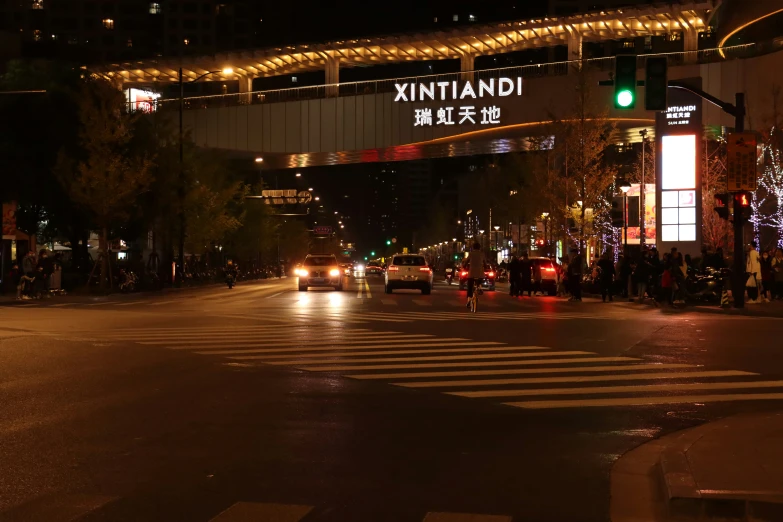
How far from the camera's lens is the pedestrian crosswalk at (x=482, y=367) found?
12.2m

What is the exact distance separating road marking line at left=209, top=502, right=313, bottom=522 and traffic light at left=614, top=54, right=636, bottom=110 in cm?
1733

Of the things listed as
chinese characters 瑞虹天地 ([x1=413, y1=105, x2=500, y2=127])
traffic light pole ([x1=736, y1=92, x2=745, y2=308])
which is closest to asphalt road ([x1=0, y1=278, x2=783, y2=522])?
traffic light pole ([x1=736, y1=92, x2=745, y2=308])

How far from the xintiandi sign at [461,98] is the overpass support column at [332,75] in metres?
4.22

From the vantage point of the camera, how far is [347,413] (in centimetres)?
1069

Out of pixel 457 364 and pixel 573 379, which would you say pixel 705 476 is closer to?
pixel 573 379

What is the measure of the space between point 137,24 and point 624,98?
135232mm

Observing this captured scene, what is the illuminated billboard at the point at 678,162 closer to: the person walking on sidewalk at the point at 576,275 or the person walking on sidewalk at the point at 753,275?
the person walking on sidewalk at the point at 576,275

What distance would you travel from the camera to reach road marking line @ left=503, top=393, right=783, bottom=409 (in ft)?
37.6

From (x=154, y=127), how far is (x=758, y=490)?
5144 centimetres

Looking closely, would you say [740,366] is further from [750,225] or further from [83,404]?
[750,225]

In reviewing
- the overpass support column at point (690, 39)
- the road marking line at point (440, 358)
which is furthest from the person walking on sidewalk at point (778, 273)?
the road marking line at point (440, 358)

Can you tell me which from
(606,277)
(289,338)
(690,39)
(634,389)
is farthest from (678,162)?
(634,389)

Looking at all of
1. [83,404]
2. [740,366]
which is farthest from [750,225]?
[83,404]

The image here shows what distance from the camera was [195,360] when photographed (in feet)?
51.1
